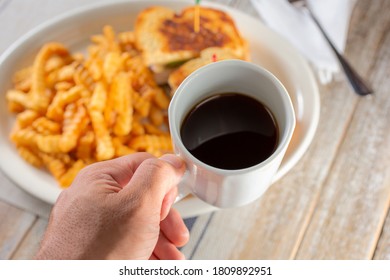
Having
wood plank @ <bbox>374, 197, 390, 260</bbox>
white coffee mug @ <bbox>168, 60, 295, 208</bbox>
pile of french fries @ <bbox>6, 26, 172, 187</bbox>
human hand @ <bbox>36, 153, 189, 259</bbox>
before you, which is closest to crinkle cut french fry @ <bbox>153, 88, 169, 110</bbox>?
pile of french fries @ <bbox>6, 26, 172, 187</bbox>

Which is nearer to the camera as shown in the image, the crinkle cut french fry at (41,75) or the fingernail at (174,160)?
the fingernail at (174,160)

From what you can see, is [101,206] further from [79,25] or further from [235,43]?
[79,25]

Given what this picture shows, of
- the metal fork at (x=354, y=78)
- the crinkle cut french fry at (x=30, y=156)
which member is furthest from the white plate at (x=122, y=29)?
the metal fork at (x=354, y=78)

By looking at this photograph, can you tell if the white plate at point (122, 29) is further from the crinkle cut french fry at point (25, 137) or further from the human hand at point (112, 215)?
the human hand at point (112, 215)

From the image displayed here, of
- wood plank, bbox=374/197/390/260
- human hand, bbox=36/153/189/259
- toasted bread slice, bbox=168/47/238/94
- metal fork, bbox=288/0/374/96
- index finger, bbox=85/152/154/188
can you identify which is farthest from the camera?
metal fork, bbox=288/0/374/96

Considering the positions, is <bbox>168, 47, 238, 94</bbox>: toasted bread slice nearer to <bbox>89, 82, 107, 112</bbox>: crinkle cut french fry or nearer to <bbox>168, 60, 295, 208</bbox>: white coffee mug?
<bbox>89, 82, 107, 112</bbox>: crinkle cut french fry

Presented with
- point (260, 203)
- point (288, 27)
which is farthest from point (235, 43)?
point (260, 203)
